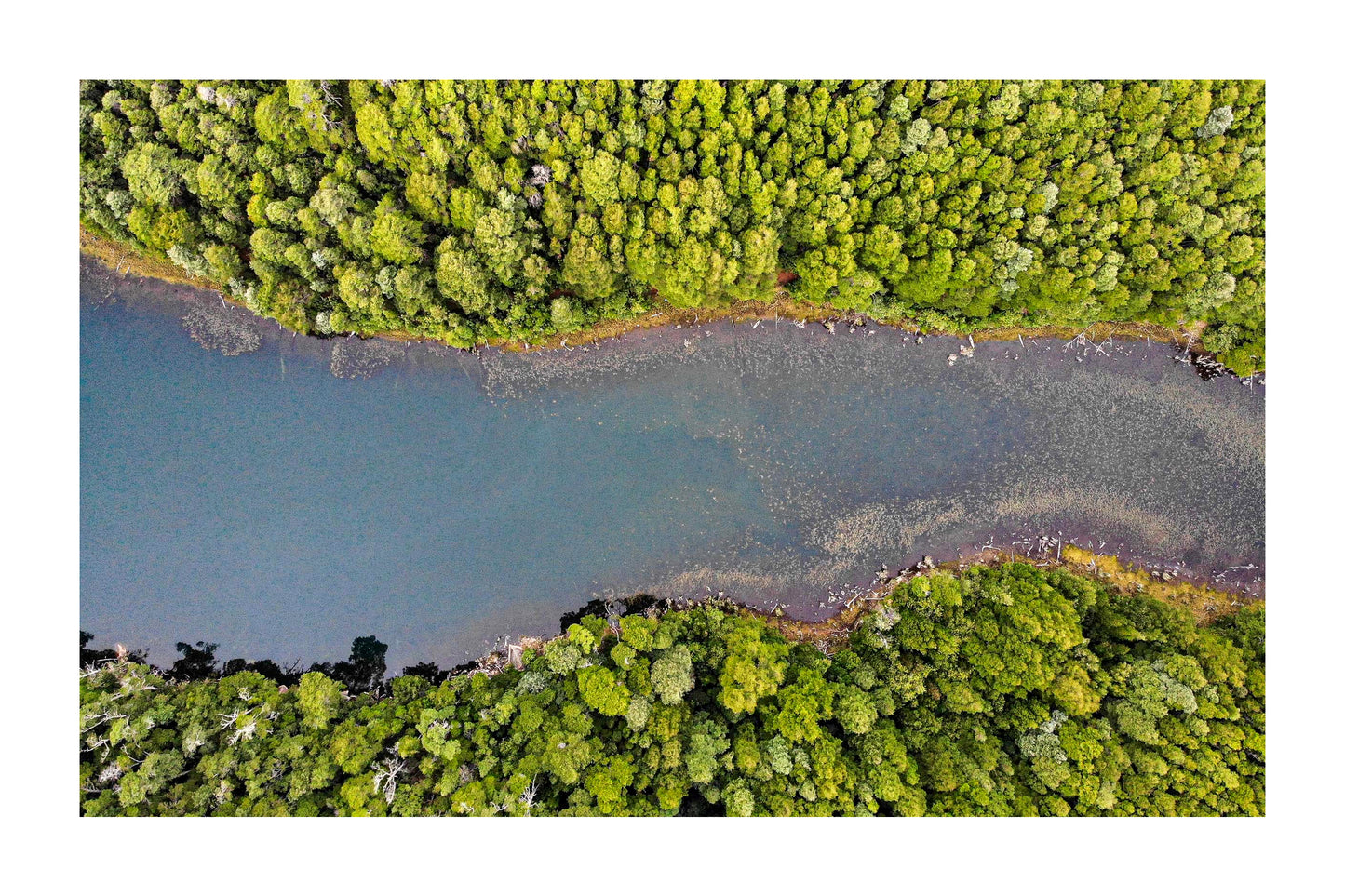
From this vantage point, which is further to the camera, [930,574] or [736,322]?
[736,322]

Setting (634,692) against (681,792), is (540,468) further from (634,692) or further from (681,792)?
(681,792)

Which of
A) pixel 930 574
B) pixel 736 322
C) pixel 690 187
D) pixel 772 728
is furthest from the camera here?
pixel 736 322

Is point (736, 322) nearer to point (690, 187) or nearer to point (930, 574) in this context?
point (690, 187)

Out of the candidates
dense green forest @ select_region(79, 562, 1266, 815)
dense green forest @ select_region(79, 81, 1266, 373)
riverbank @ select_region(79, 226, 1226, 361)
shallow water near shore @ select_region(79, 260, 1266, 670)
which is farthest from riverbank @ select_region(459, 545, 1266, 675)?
dense green forest @ select_region(79, 81, 1266, 373)

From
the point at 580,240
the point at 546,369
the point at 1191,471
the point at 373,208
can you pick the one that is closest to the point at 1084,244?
the point at 1191,471

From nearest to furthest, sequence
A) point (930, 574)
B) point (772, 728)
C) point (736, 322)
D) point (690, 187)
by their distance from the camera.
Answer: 1. point (690, 187)
2. point (772, 728)
3. point (930, 574)
4. point (736, 322)

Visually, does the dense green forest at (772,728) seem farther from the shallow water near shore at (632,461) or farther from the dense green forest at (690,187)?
the dense green forest at (690,187)

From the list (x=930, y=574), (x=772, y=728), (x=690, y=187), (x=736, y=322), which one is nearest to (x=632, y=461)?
(x=736, y=322)

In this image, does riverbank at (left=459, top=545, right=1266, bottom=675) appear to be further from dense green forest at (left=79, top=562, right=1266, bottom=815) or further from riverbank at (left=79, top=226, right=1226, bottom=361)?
riverbank at (left=79, top=226, right=1226, bottom=361)
